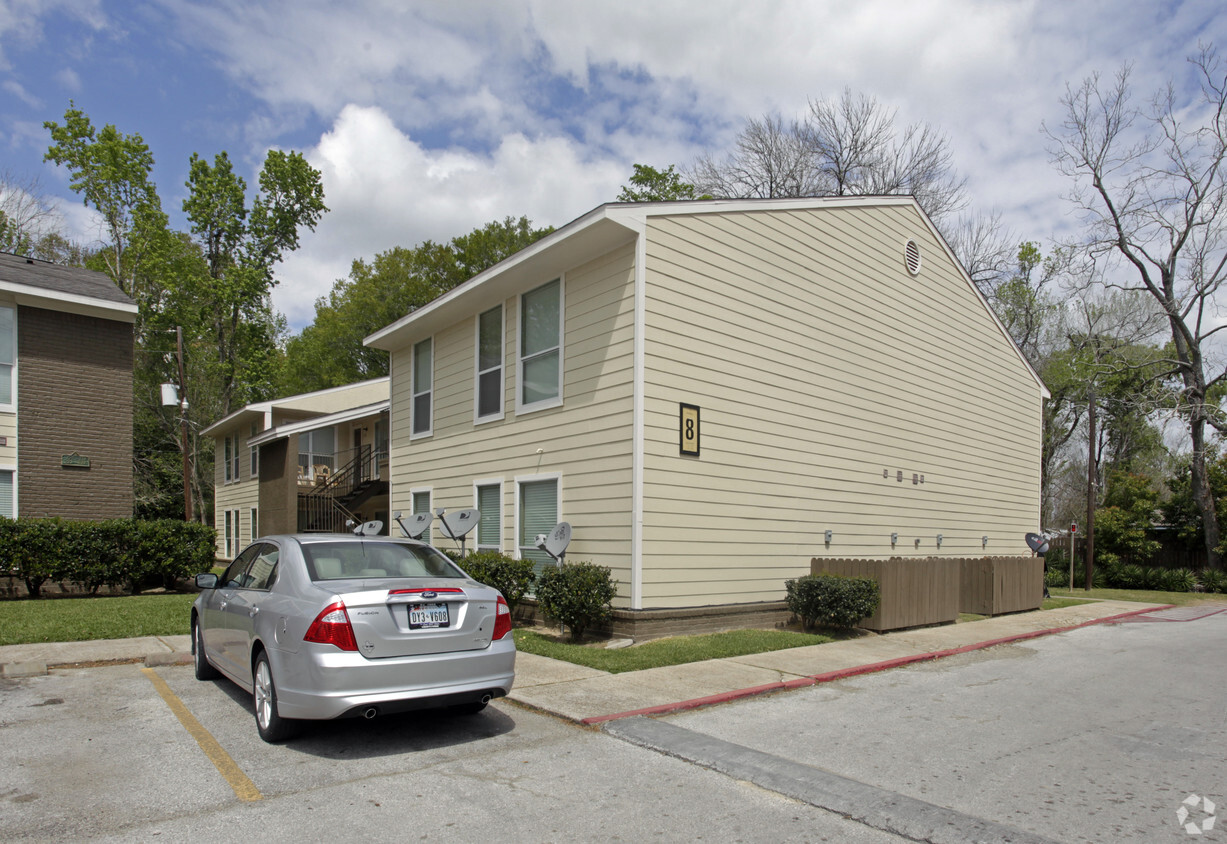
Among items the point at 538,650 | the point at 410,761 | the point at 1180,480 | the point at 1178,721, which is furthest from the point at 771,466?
the point at 1180,480

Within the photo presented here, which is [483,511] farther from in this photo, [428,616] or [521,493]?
[428,616]

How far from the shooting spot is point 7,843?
13.2ft

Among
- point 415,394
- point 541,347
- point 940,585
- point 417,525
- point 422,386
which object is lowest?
point 940,585

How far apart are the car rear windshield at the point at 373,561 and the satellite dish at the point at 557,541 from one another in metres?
3.88

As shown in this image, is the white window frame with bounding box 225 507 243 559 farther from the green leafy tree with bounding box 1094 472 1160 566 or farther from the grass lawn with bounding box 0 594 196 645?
the green leafy tree with bounding box 1094 472 1160 566

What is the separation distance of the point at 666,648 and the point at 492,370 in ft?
20.1

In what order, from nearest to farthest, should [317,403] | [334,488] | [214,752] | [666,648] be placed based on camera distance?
[214,752] → [666,648] → [334,488] → [317,403]

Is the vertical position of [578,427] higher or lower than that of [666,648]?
higher

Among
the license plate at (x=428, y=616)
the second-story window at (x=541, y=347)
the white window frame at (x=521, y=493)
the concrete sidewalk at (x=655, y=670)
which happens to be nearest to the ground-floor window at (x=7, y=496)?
the concrete sidewalk at (x=655, y=670)

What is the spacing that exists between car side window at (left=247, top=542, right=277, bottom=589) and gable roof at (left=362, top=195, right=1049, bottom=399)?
566 cm

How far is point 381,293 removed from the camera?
39.0m

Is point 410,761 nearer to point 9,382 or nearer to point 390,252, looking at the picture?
point 9,382

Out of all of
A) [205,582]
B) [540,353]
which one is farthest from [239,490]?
[205,582]

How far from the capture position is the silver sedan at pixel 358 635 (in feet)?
17.6
